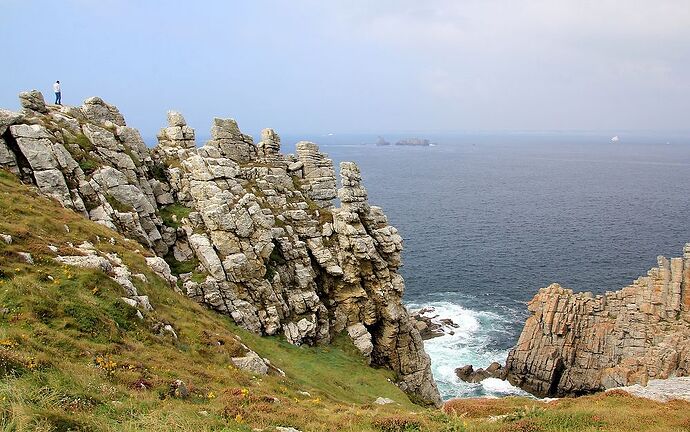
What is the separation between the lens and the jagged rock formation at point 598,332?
68250 mm

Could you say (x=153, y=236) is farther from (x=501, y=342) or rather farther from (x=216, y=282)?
(x=501, y=342)

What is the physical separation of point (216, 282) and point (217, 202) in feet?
27.0

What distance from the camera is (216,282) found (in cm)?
4200

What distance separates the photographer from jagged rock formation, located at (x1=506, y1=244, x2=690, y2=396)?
68.2 m

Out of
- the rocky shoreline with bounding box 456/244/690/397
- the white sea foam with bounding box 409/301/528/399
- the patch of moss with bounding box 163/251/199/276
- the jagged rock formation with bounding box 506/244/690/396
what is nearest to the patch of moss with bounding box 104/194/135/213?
the patch of moss with bounding box 163/251/199/276

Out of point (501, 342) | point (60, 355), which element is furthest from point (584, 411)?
point (501, 342)

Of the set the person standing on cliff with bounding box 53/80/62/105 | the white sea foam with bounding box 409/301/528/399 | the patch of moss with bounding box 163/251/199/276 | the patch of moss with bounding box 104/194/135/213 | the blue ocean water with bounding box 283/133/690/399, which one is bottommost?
the white sea foam with bounding box 409/301/528/399

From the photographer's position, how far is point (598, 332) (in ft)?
239

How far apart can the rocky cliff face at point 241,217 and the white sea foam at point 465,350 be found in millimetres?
18235

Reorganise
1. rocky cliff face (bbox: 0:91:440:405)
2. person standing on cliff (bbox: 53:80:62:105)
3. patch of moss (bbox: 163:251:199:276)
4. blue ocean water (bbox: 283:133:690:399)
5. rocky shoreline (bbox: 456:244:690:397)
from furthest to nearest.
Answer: blue ocean water (bbox: 283:133:690:399) → rocky shoreline (bbox: 456:244:690:397) → person standing on cliff (bbox: 53:80:62:105) → patch of moss (bbox: 163:251:199:276) → rocky cliff face (bbox: 0:91:440:405)

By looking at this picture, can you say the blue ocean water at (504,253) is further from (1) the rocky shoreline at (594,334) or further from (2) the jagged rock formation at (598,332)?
(2) the jagged rock formation at (598,332)

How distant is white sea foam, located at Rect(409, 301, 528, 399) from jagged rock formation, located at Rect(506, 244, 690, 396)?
3.93 metres

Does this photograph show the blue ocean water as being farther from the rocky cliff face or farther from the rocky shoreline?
the rocky cliff face

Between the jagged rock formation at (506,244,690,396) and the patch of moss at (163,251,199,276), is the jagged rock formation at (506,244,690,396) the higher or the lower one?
the lower one
